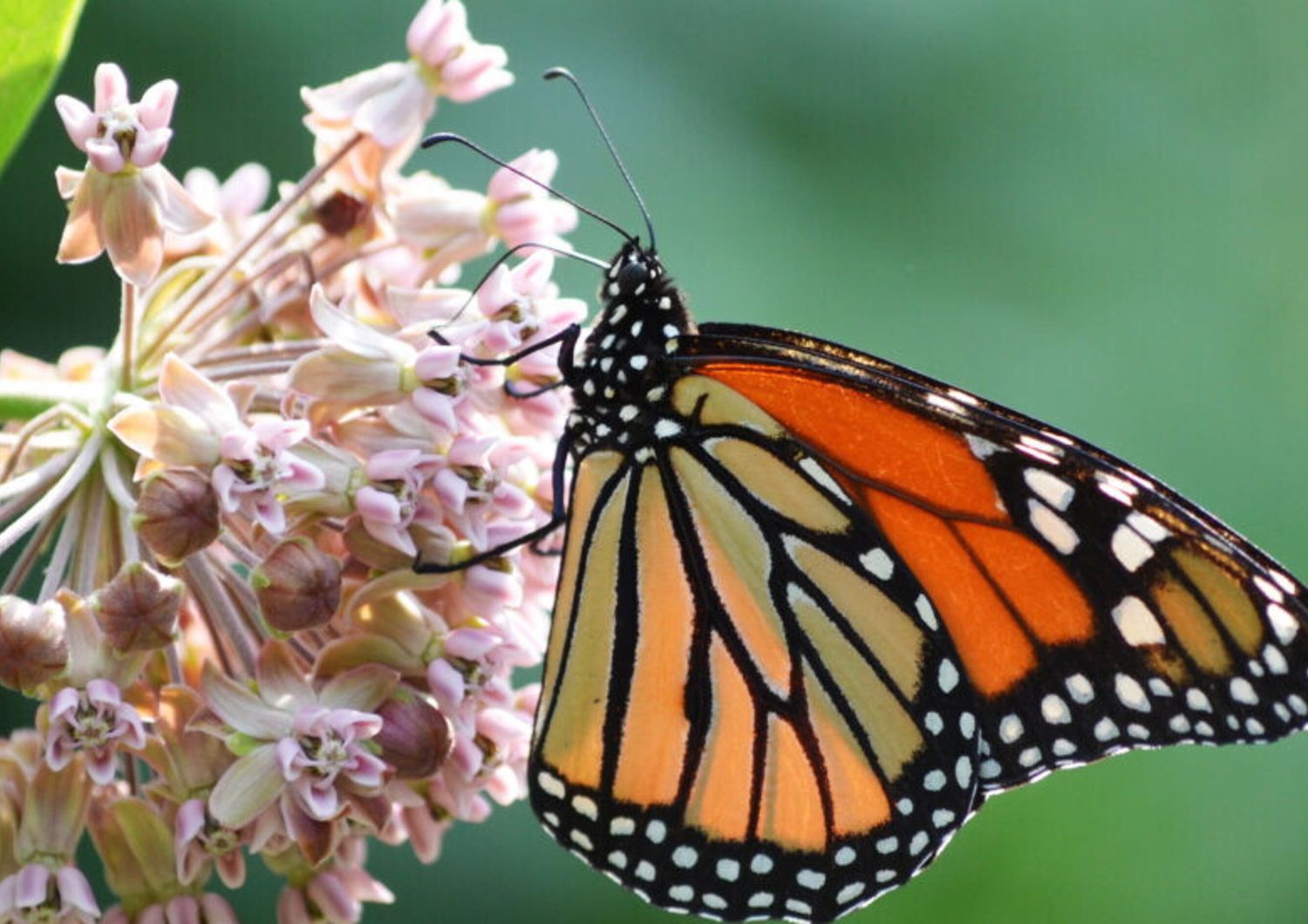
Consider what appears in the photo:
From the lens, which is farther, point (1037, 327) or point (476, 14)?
point (1037, 327)

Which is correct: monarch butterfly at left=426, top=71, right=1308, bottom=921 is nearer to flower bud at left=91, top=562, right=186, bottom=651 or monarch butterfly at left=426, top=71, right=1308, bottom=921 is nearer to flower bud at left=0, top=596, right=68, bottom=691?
flower bud at left=91, top=562, right=186, bottom=651

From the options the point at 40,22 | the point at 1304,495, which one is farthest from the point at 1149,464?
the point at 40,22

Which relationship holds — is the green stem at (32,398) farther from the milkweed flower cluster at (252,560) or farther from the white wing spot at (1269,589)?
the white wing spot at (1269,589)

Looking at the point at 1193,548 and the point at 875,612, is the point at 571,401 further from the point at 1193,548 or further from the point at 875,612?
the point at 1193,548

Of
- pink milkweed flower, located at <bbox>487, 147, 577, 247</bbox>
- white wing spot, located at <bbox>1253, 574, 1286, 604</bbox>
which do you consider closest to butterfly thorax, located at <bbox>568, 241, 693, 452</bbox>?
pink milkweed flower, located at <bbox>487, 147, 577, 247</bbox>

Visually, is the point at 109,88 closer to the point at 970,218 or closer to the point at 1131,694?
the point at 1131,694

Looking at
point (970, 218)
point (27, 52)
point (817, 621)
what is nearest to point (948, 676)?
point (817, 621)
